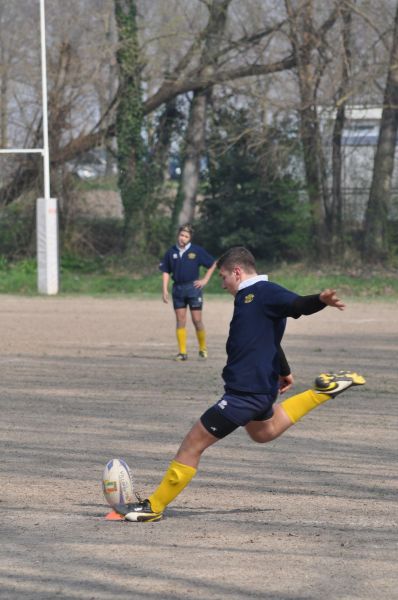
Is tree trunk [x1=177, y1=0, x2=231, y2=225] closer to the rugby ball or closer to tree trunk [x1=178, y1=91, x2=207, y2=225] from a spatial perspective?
tree trunk [x1=178, y1=91, x2=207, y2=225]

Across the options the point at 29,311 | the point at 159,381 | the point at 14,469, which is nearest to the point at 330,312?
the point at 29,311

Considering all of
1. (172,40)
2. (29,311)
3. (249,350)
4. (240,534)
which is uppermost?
(172,40)

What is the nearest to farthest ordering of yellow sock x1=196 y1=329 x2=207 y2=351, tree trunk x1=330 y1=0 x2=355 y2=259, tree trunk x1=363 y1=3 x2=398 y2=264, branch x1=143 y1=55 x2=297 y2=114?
yellow sock x1=196 y1=329 x2=207 y2=351 < tree trunk x1=330 y1=0 x2=355 y2=259 < tree trunk x1=363 y1=3 x2=398 y2=264 < branch x1=143 y1=55 x2=297 y2=114

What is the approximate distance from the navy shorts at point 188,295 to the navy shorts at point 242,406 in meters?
9.48

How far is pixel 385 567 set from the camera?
20.4 feet

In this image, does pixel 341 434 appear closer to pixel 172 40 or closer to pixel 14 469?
pixel 14 469

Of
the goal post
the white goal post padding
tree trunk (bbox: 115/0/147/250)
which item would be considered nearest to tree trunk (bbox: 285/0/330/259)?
tree trunk (bbox: 115/0/147/250)

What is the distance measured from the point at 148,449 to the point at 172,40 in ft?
81.6

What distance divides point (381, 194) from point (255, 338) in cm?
2578

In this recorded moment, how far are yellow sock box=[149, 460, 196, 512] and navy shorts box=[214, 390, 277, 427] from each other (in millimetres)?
437

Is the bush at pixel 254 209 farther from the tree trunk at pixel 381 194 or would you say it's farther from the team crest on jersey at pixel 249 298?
the team crest on jersey at pixel 249 298

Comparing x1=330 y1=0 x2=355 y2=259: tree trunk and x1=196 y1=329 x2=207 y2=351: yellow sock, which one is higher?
x1=330 y1=0 x2=355 y2=259: tree trunk

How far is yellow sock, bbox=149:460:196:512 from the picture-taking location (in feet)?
24.4

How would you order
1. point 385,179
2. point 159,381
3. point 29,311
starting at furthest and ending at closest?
point 385,179 < point 29,311 < point 159,381
